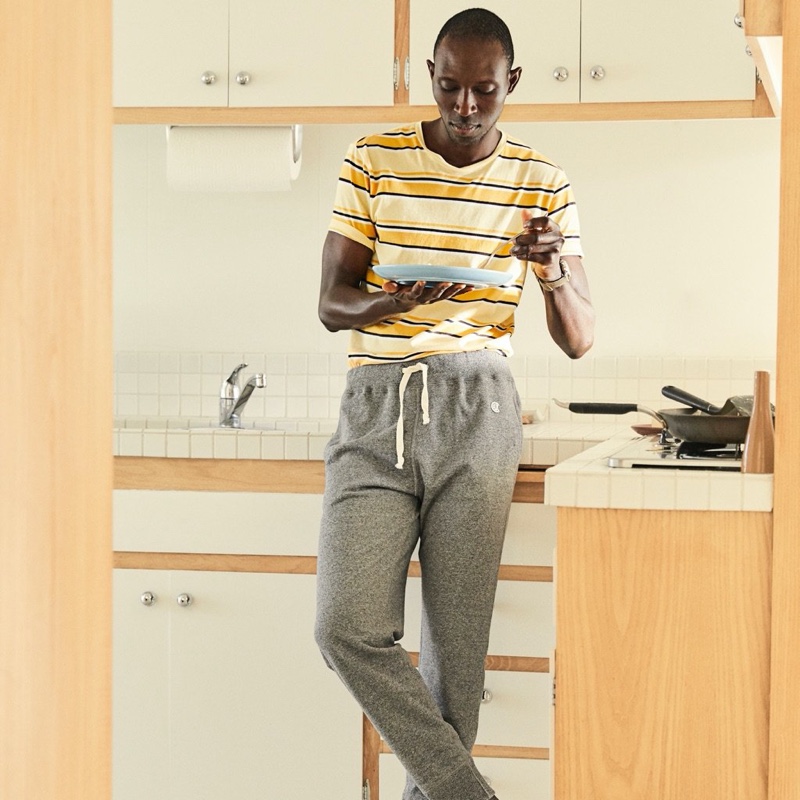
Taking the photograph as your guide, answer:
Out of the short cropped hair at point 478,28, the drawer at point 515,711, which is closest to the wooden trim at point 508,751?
the drawer at point 515,711

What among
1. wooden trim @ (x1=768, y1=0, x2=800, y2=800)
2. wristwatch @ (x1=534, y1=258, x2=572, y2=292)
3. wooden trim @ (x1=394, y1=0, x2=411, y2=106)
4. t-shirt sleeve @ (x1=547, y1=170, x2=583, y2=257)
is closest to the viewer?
wooden trim @ (x1=768, y1=0, x2=800, y2=800)

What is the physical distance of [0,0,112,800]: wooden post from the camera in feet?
2.44

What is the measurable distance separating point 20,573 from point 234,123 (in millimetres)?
2136

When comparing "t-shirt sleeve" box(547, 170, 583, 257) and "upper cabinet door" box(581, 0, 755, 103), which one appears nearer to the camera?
"t-shirt sleeve" box(547, 170, 583, 257)

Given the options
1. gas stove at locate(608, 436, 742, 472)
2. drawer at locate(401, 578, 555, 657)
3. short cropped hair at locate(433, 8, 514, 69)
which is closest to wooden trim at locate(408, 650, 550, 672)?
drawer at locate(401, 578, 555, 657)

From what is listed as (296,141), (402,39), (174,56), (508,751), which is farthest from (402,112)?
(508,751)

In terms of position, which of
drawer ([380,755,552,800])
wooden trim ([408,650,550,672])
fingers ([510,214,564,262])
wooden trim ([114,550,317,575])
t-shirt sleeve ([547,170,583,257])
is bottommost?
drawer ([380,755,552,800])

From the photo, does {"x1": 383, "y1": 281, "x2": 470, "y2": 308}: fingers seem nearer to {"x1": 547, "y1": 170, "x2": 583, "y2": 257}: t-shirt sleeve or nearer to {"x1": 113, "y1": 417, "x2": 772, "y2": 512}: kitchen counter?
{"x1": 547, "y1": 170, "x2": 583, "y2": 257}: t-shirt sleeve

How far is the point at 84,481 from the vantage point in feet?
2.86

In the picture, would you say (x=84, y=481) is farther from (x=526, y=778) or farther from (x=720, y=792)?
(x=526, y=778)

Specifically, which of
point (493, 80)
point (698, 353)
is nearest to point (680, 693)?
point (493, 80)

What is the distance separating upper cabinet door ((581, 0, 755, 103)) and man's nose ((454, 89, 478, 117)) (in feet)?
2.87

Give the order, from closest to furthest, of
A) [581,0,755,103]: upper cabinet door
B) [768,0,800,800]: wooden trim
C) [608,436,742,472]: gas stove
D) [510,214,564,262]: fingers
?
1. [768,0,800,800]: wooden trim
2. [608,436,742,472]: gas stove
3. [510,214,564,262]: fingers
4. [581,0,755,103]: upper cabinet door

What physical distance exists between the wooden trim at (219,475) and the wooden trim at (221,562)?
0.44 feet
